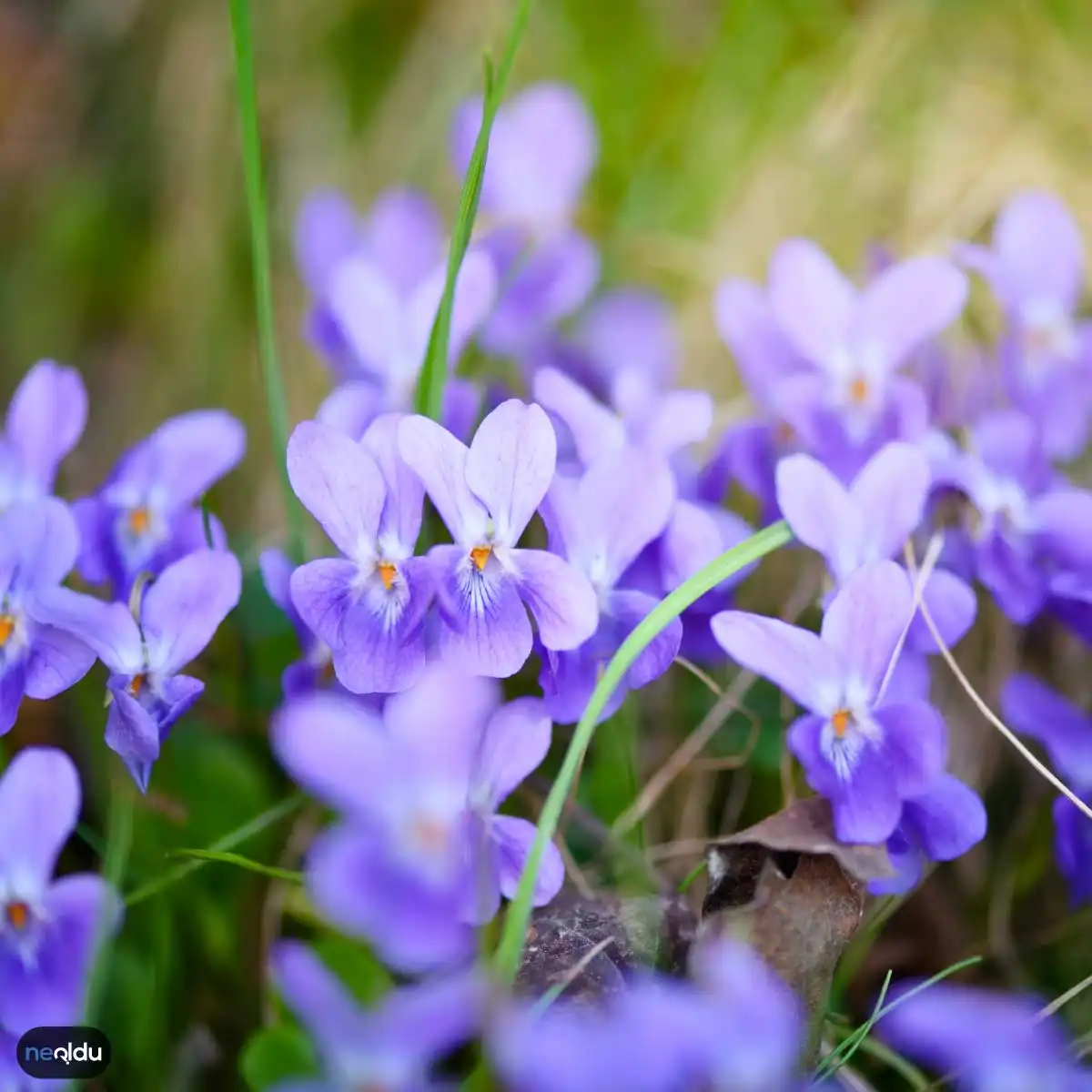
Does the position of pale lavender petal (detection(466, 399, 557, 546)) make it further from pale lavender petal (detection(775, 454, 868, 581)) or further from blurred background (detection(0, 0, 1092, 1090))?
blurred background (detection(0, 0, 1092, 1090))

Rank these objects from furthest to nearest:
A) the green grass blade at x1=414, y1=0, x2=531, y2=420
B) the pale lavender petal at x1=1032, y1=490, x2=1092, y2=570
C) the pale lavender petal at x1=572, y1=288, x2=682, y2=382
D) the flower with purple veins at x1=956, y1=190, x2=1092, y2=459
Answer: the pale lavender petal at x1=572, y1=288, x2=682, y2=382 → the flower with purple veins at x1=956, y1=190, x2=1092, y2=459 → the pale lavender petal at x1=1032, y1=490, x2=1092, y2=570 → the green grass blade at x1=414, y1=0, x2=531, y2=420

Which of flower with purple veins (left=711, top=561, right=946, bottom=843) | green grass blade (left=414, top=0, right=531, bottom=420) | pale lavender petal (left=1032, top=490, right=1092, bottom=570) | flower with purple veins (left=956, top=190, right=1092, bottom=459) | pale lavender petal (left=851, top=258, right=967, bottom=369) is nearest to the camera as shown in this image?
flower with purple veins (left=711, top=561, right=946, bottom=843)

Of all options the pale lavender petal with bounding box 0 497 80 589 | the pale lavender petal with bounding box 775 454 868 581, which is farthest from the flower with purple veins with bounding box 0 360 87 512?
the pale lavender petal with bounding box 775 454 868 581

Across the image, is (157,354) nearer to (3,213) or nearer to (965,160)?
(3,213)

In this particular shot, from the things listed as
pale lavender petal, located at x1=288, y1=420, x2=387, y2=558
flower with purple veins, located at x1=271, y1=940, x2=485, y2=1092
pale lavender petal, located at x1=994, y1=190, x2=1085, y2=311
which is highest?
pale lavender petal, located at x1=994, y1=190, x2=1085, y2=311

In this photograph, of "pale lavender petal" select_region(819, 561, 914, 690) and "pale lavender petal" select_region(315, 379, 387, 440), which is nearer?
"pale lavender petal" select_region(819, 561, 914, 690)

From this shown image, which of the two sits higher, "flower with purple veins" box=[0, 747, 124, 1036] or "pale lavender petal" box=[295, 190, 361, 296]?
"pale lavender petal" box=[295, 190, 361, 296]

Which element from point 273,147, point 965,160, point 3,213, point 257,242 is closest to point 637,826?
point 257,242
